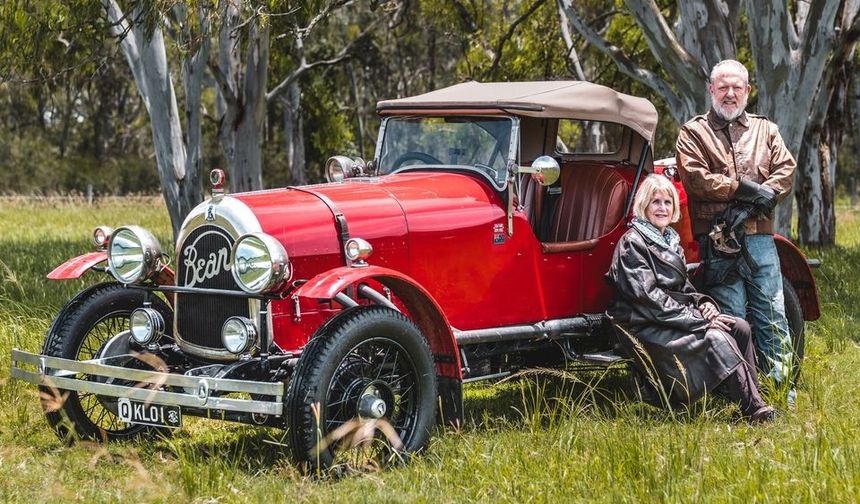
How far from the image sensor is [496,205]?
621cm

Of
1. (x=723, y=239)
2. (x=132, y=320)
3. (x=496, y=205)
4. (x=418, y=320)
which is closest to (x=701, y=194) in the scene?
(x=723, y=239)

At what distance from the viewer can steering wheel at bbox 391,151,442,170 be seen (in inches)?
263

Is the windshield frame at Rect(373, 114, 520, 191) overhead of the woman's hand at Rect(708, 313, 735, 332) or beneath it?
overhead

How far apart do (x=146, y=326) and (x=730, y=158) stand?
3475mm

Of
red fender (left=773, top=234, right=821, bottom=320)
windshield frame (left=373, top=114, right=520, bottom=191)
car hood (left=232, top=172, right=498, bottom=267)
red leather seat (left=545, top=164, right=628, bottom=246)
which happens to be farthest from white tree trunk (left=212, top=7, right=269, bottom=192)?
car hood (left=232, top=172, right=498, bottom=267)

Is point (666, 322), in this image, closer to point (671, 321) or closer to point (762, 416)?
point (671, 321)

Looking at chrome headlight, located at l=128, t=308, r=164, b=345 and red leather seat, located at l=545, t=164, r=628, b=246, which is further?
red leather seat, located at l=545, t=164, r=628, b=246

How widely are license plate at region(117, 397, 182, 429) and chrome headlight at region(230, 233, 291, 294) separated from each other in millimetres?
662

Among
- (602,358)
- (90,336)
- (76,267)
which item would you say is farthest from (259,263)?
(602,358)

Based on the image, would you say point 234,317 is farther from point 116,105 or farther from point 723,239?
point 116,105

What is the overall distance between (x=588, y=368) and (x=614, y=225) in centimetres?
93

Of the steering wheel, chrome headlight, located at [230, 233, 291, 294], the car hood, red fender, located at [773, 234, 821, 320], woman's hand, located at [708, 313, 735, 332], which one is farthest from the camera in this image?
red fender, located at [773, 234, 821, 320]

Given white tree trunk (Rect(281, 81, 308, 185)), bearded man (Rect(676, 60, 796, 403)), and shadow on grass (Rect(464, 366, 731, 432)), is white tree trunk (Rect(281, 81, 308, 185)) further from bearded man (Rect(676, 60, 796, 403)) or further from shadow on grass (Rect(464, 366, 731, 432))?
bearded man (Rect(676, 60, 796, 403))

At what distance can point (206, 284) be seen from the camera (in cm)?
556
